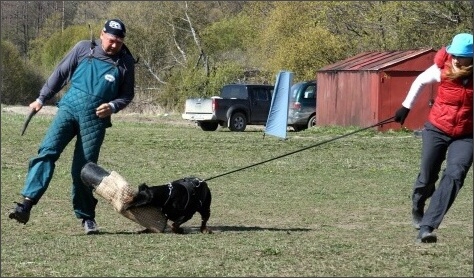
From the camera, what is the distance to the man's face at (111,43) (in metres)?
8.55

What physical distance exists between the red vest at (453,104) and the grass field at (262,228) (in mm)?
923

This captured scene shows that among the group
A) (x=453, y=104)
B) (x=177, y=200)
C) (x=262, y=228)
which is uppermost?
(x=453, y=104)

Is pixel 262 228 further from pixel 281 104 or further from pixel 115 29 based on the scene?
pixel 281 104

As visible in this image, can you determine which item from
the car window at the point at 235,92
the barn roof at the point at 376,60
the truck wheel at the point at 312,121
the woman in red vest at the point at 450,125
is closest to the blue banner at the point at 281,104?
the barn roof at the point at 376,60

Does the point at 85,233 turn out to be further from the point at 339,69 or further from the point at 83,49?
the point at 339,69

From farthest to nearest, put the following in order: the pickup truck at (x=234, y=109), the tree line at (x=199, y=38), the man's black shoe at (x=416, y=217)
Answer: the tree line at (x=199, y=38)
the pickup truck at (x=234, y=109)
the man's black shoe at (x=416, y=217)

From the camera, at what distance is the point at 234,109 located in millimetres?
33156

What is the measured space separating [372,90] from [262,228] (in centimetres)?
2155

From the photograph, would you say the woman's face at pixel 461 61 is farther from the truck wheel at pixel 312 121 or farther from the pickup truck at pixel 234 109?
the truck wheel at pixel 312 121

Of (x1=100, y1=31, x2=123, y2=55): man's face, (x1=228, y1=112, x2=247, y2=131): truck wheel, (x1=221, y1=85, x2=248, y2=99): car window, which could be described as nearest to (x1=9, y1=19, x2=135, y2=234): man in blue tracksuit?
(x1=100, y1=31, x2=123, y2=55): man's face

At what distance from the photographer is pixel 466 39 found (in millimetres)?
7465

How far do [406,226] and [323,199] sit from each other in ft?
9.15

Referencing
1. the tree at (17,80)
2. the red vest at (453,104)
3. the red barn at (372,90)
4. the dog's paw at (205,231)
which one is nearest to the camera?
the red vest at (453,104)

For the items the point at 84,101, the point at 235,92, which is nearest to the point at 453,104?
the point at 84,101
